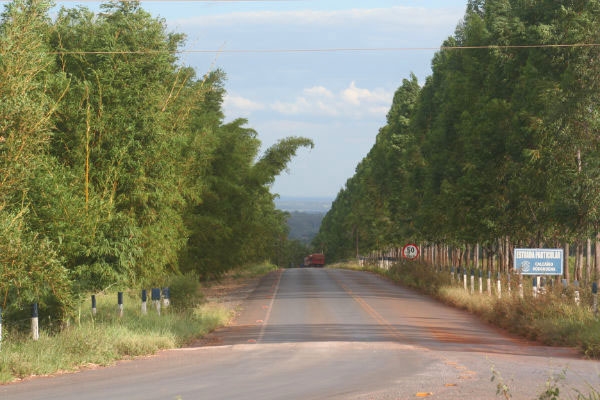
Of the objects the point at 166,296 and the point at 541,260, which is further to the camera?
the point at 541,260

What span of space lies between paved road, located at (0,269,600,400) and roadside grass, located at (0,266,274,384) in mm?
541

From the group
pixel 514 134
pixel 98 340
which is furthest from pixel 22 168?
pixel 514 134

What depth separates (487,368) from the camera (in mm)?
15688

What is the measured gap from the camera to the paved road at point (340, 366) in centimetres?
1299

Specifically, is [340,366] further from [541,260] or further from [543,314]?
[541,260]

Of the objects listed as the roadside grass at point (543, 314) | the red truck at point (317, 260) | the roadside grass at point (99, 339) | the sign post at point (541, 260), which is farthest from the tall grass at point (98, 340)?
the red truck at point (317, 260)

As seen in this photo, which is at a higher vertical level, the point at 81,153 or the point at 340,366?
the point at 81,153

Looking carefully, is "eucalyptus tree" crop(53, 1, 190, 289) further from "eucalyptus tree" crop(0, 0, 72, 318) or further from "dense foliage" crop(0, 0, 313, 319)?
"eucalyptus tree" crop(0, 0, 72, 318)

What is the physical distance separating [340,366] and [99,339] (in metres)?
4.97

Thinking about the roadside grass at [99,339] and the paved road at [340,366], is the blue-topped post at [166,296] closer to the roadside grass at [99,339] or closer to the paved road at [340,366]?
the roadside grass at [99,339]

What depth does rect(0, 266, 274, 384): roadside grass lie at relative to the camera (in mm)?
15634

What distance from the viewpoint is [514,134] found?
3872 centimetres

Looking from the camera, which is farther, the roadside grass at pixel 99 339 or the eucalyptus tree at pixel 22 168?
the eucalyptus tree at pixel 22 168

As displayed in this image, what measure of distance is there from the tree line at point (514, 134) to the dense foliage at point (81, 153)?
43.0 feet
